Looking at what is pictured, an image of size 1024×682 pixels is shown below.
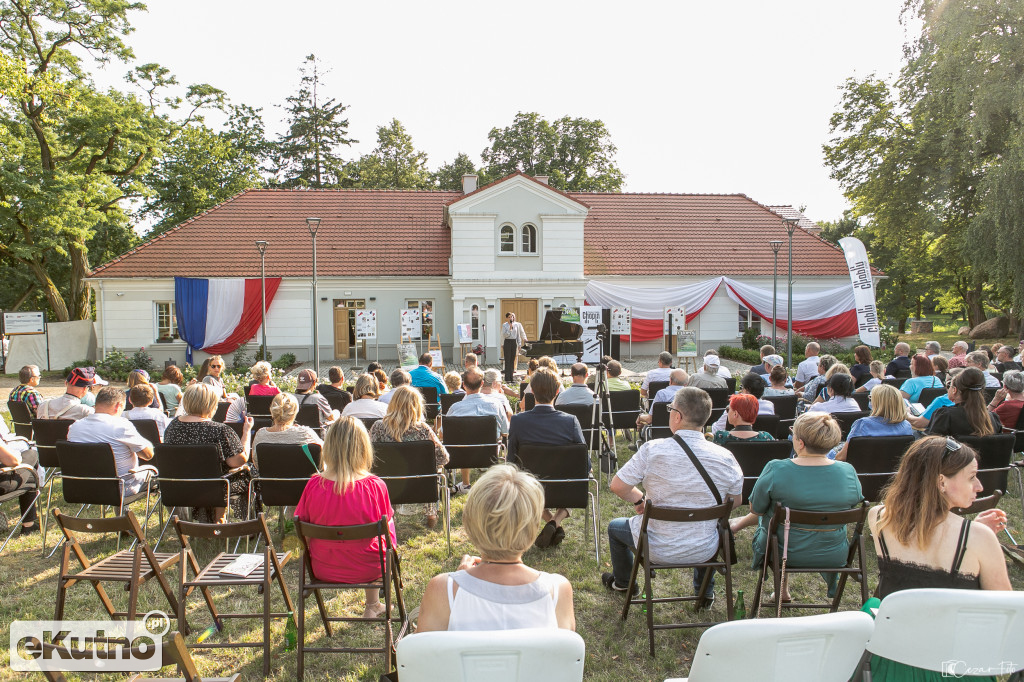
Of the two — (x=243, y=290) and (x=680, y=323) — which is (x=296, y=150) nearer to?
(x=243, y=290)

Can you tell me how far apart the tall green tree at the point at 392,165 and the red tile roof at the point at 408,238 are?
14.8 metres

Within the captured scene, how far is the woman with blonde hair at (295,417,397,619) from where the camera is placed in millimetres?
A: 3697

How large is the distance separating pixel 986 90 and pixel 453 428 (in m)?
20.8

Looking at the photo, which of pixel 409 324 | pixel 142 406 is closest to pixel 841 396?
pixel 142 406

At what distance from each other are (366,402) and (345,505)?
316 cm

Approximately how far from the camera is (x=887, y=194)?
24938mm

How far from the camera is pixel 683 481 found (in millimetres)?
3992

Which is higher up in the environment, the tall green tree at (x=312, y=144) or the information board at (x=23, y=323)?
the tall green tree at (x=312, y=144)

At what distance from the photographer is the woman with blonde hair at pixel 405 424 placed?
5.37m

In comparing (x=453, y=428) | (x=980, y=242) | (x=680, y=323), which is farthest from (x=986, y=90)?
(x=453, y=428)

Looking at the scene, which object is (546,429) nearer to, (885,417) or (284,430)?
(284,430)

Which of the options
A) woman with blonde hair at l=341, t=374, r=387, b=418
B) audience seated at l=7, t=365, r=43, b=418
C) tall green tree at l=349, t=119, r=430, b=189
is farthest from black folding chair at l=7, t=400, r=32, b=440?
tall green tree at l=349, t=119, r=430, b=189

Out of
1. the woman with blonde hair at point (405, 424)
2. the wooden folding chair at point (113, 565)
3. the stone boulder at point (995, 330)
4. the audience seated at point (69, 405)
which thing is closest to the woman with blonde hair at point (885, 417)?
the woman with blonde hair at point (405, 424)

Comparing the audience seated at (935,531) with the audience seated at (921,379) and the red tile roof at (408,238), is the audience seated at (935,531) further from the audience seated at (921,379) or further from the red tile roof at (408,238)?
the red tile roof at (408,238)
